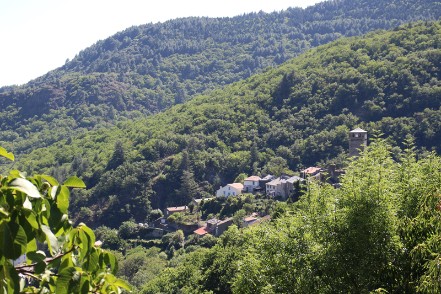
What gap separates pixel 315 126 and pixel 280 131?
4486mm

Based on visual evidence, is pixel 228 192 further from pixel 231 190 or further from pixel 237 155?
pixel 237 155

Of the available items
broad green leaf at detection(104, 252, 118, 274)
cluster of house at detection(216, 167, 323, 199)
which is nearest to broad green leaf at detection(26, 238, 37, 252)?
broad green leaf at detection(104, 252, 118, 274)

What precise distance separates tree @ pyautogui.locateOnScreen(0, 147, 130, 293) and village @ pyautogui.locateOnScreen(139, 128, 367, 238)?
116 ft

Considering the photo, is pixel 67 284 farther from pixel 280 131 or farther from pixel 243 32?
pixel 243 32

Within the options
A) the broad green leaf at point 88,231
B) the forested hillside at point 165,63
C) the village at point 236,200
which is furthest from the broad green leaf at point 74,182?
the forested hillside at point 165,63

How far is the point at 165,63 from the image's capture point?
162 metres

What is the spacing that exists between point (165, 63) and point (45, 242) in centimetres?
16364

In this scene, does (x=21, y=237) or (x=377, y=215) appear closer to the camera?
(x=21, y=237)

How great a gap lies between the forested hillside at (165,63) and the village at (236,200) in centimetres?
6051

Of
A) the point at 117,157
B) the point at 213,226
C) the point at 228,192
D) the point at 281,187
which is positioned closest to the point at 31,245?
the point at 213,226

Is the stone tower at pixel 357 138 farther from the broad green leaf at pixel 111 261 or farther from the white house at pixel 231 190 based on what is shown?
the broad green leaf at pixel 111 261

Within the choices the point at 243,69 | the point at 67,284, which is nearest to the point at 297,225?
the point at 67,284

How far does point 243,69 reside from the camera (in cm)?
15512

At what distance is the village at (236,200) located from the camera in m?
38.3
